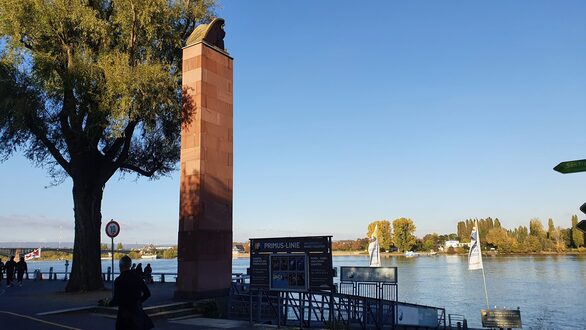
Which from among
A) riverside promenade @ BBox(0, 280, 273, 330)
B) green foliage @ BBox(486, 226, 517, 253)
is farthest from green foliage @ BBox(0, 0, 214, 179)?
green foliage @ BBox(486, 226, 517, 253)

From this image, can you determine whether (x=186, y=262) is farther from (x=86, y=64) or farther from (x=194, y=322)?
(x=86, y=64)

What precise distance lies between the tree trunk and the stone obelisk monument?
650cm

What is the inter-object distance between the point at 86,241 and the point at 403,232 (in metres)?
143

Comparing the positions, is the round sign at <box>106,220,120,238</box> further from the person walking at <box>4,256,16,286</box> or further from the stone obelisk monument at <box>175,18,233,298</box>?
the person walking at <box>4,256,16,286</box>

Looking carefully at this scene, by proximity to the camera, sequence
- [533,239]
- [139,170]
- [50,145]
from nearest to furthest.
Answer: [50,145] < [139,170] < [533,239]

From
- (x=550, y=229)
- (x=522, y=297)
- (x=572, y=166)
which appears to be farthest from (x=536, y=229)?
(x=572, y=166)

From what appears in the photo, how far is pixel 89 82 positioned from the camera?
20203 mm

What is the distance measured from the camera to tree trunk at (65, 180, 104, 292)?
71.9 feet

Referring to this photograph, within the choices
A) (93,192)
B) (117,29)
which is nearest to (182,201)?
(93,192)

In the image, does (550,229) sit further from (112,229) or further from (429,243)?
(112,229)

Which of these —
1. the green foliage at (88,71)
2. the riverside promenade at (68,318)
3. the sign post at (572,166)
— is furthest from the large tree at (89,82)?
the sign post at (572,166)

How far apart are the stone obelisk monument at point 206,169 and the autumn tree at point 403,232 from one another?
140 m

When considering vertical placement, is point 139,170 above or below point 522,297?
above

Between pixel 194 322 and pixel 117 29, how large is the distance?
44.7ft
